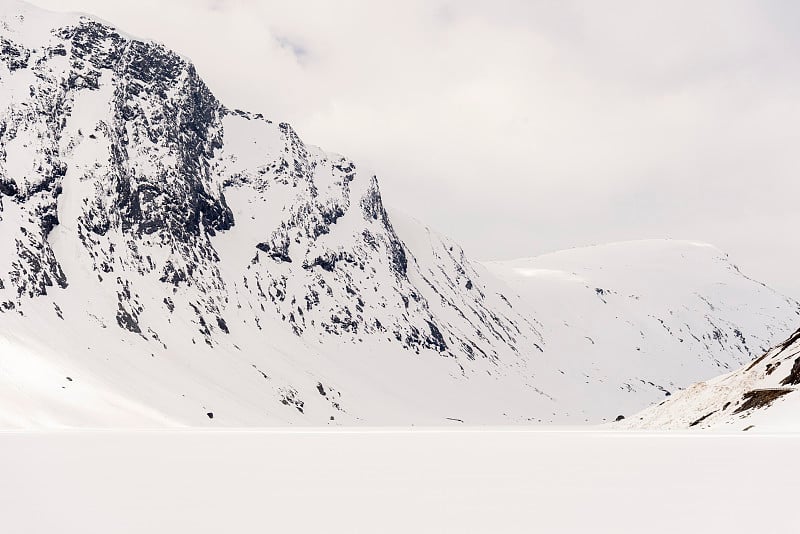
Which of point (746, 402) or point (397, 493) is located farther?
point (746, 402)

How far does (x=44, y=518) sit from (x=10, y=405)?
131689mm

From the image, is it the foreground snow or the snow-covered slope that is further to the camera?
the snow-covered slope

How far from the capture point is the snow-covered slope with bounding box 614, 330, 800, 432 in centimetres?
7781

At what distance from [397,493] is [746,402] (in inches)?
2661

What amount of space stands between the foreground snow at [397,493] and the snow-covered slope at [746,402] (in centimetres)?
2842

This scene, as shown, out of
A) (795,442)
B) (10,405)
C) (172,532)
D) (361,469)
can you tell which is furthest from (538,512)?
(10,405)

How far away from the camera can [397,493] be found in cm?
3059

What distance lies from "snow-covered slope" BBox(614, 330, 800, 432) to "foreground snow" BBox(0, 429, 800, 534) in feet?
93.2

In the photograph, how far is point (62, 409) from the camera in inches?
5901

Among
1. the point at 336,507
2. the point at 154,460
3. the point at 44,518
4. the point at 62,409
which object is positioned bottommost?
the point at 336,507

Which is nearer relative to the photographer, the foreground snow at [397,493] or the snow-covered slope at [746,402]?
the foreground snow at [397,493]

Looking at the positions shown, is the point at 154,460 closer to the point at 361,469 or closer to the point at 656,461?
the point at 361,469

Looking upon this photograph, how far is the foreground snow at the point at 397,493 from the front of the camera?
23.0m

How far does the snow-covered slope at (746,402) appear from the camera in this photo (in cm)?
7781
